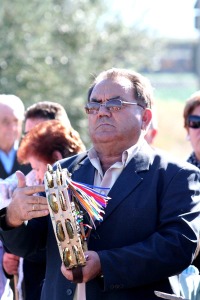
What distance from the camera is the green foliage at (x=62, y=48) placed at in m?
17.7

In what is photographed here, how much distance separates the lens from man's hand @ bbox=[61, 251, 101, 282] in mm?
3799

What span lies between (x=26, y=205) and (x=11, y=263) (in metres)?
1.83

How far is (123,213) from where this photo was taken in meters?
4.02

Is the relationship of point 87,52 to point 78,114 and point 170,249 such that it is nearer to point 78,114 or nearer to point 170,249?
point 78,114

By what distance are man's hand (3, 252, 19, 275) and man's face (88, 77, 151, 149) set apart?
1.70 m

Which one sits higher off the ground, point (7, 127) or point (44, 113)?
point (44, 113)

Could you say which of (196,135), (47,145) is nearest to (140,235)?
(47,145)

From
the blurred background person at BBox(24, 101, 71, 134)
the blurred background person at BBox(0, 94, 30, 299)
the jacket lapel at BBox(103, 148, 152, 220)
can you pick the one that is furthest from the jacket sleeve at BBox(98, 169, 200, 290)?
the blurred background person at BBox(0, 94, 30, 299)

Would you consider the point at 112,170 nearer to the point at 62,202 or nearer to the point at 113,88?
the point at 113,88

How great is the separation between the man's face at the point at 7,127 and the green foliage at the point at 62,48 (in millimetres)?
9894

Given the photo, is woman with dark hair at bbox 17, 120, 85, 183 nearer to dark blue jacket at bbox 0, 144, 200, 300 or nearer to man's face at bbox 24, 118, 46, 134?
dark blue jacket at bbox 0, 144, 200, 300

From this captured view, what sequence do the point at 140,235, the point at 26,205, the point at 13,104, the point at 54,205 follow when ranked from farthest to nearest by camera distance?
the point at 13,104, the point at 140,235, the point at 26,205, the point at 54,205

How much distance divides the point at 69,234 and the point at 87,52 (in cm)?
1747

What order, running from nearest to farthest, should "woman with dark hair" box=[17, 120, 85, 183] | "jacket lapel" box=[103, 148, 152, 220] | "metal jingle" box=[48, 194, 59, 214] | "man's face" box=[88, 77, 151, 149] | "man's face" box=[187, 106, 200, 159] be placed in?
"metal jingle" box=[48, 194, 59, 214] < "jacket lapel" box=[103, 148, 152, 220] < "man's face" box=[88, 77, 151, 149] < "woman with dark hair" box=[17, 120, 85, 183] < "man's face" box=[187, 106, 200, 159]
